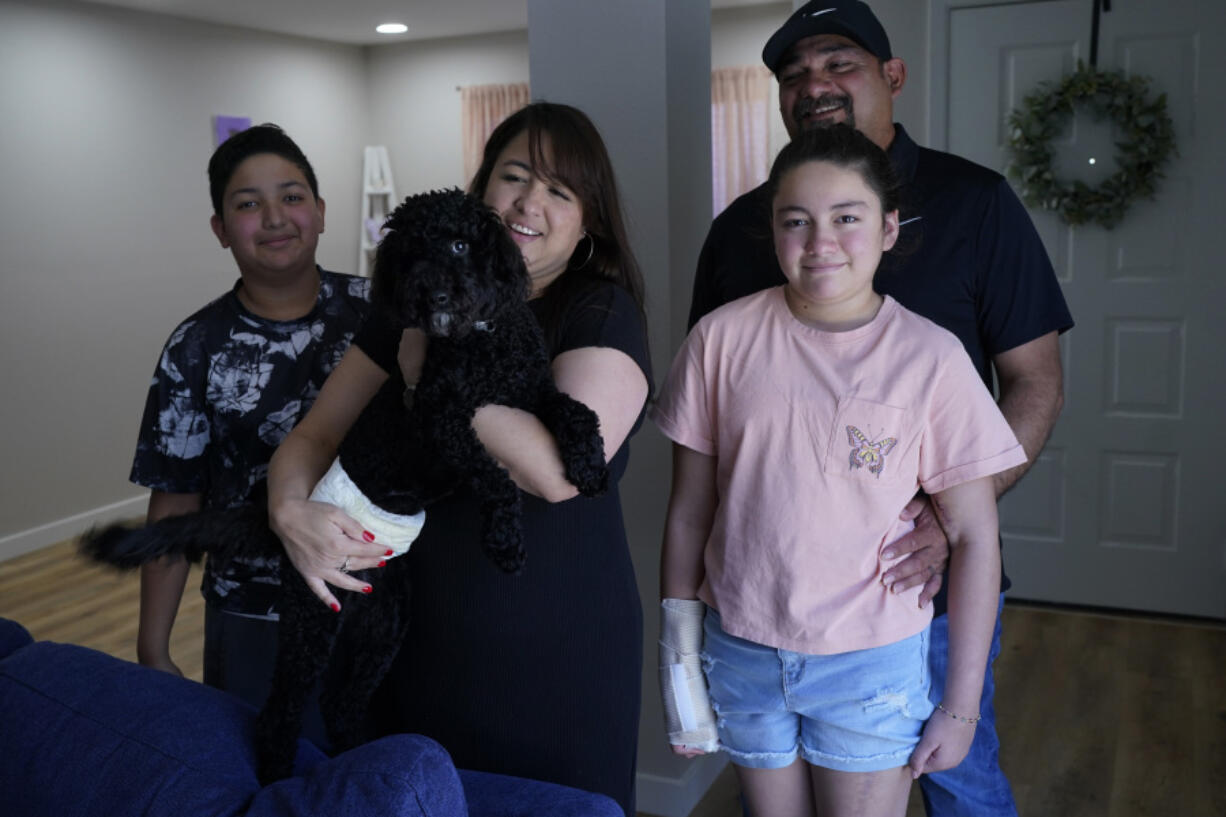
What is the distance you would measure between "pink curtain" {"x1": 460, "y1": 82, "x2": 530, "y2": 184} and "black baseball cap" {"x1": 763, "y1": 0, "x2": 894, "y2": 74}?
258 inches

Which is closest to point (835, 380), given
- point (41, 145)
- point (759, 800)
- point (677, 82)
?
point (759, 800)

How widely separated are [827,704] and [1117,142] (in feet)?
10.8

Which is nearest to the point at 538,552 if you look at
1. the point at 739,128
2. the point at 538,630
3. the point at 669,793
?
the point at 538,630

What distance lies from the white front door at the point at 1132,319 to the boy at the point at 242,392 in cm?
304

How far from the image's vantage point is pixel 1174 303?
3.96m

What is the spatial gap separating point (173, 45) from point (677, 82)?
524cm

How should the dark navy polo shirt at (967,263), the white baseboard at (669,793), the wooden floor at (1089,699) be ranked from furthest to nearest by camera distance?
the wooden floor at (1089,699), the white baseboard at (669,793), the dark navy polo shirt at (967,263)

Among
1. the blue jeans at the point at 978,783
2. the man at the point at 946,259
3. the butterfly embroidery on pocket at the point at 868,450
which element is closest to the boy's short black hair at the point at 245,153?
the man at the point at 946,259

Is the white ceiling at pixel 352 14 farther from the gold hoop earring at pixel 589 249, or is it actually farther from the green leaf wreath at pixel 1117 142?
the gold hoop earring at pixel 589 249

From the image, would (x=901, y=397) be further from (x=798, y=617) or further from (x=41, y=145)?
(x=41, y=145)

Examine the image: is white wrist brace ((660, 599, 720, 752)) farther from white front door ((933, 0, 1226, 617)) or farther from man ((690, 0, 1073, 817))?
white front door ((933, 0, 1226, 617))

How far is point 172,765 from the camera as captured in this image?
4.01ft

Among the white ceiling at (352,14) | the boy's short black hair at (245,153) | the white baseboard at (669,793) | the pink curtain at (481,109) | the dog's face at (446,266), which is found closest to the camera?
the dog's face at (446,266)

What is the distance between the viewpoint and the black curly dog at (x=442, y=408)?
129 cm
